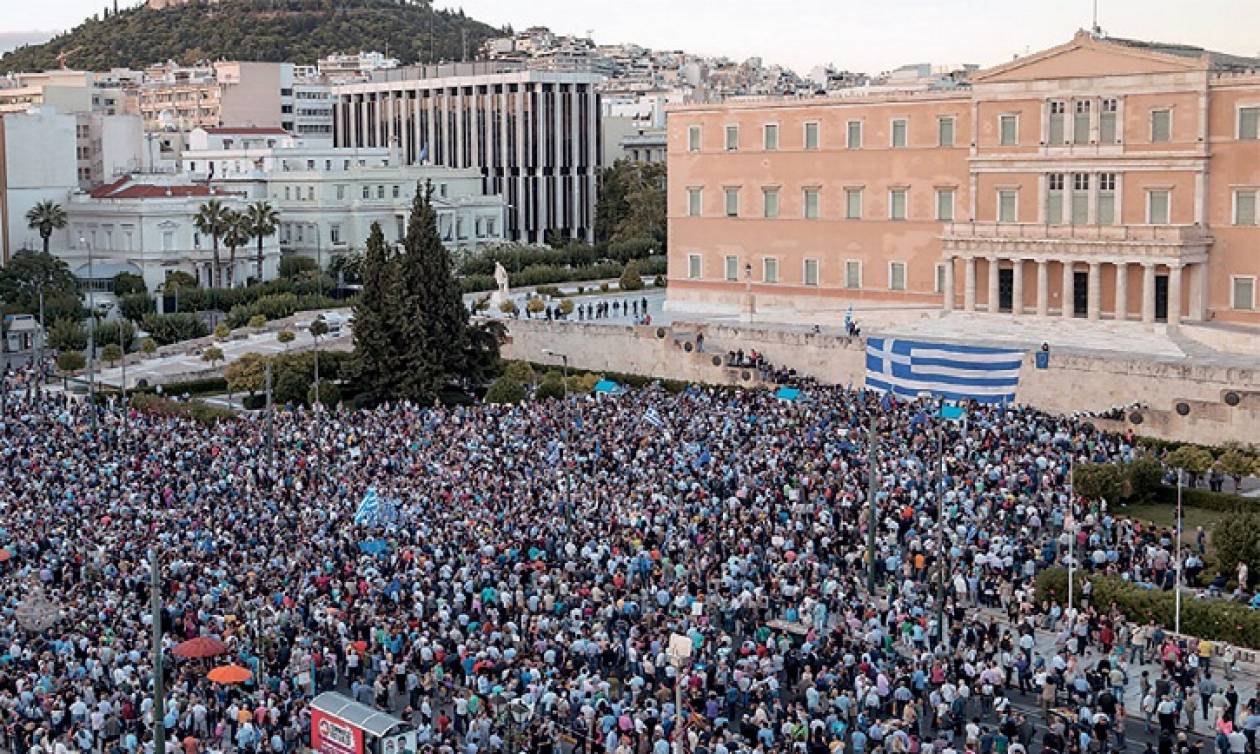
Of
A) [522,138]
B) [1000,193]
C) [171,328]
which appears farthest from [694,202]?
[522,138]

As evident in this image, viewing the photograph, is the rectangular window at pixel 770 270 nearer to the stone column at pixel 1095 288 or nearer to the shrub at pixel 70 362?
the stone column at pixel 1095 288

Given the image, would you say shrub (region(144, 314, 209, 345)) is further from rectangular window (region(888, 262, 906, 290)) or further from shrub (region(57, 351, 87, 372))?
rectangular window (region(888, 262, 906, 290))

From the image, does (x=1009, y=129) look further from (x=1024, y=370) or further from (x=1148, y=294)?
(x=1024, y=370)

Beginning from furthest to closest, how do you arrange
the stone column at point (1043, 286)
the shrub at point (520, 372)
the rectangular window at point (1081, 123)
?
the stone column at point (1043, 286) → the shrub at point (520, 372) → the rectangular window at point (1081, 123)

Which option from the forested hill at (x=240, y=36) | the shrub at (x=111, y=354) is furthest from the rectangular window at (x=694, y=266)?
the forested hill at (x=240, y=36)

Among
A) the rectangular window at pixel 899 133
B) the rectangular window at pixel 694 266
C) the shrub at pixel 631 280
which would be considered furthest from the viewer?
the shrub at pixel 631 280
